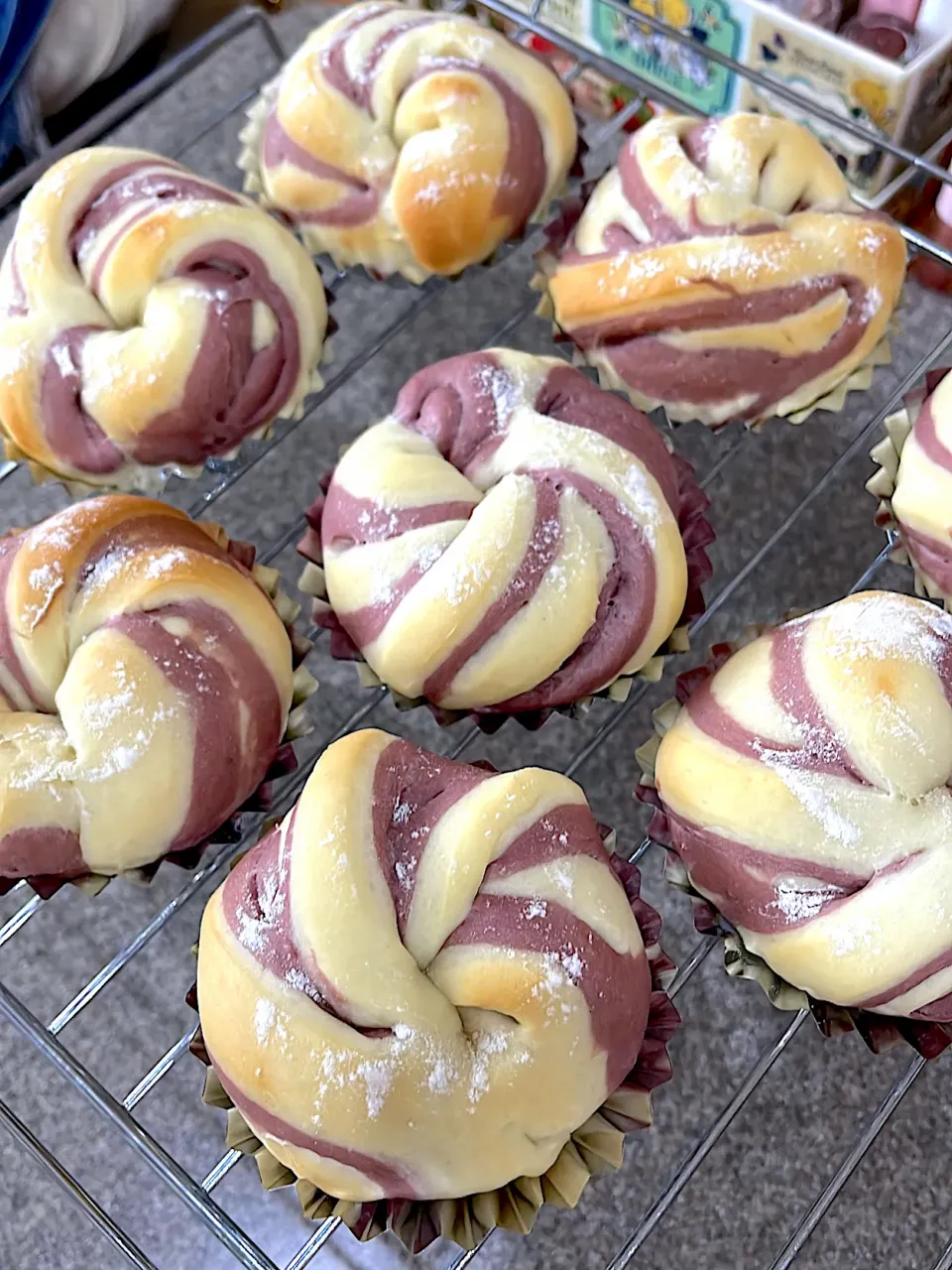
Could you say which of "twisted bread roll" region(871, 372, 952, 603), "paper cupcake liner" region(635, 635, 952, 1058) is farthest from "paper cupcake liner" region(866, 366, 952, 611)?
"paper cupcake liner" region(635, 635, 952, 1058)

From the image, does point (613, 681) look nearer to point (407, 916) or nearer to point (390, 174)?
point (407, 916)

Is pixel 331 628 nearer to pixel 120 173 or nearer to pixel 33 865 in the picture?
pixel 33 865

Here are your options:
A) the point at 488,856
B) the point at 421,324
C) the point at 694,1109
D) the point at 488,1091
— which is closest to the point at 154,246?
the point at 421,324

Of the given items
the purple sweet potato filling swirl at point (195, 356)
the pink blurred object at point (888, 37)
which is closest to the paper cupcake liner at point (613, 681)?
the purple sweet potato filling swirl at point (195, 356)

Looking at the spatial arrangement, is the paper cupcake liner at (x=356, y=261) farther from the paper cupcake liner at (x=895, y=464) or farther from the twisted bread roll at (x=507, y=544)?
the paper cupcake liner at (x=895, y=464)

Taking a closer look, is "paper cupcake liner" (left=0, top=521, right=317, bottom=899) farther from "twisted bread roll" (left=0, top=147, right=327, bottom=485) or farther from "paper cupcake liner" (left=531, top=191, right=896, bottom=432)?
"paper cupcake liner" (left=531, top=191, right=896, bottom=432)

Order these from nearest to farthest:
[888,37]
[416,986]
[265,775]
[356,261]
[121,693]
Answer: [416,986] < [121,693] < [265,775] < [356,261] < [888,37]

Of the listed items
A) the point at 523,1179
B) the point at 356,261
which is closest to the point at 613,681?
the point at 523,1179
